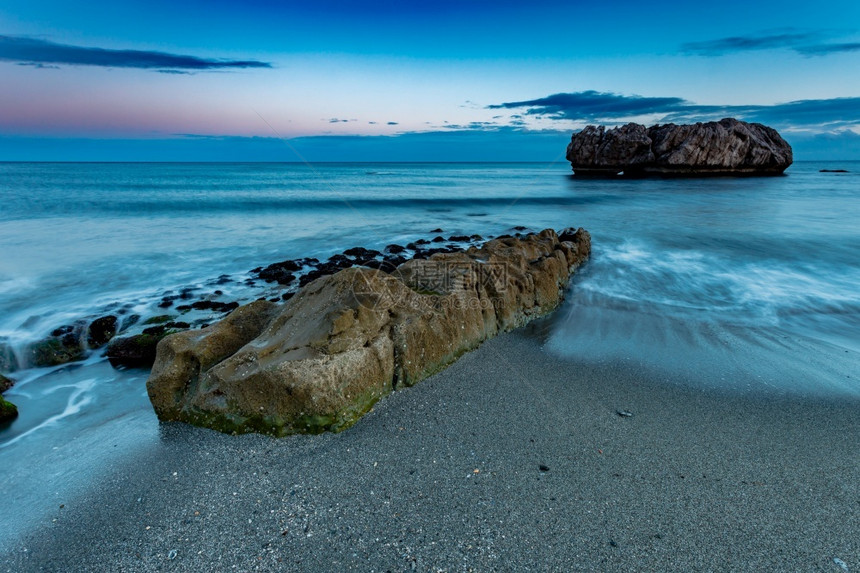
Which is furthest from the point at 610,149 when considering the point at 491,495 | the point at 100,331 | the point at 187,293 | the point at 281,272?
the point at 491,495

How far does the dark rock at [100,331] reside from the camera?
598cm

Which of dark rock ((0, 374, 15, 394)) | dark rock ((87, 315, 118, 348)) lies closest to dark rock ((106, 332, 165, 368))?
dark rock ((87, 315, 118, 348))

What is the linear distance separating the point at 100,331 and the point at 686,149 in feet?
155

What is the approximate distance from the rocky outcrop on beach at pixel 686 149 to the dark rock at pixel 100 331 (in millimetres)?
45500

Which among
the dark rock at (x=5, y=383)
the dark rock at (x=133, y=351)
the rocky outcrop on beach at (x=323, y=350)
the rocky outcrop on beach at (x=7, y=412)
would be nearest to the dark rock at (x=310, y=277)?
the dark rock at (x=133, y=351)

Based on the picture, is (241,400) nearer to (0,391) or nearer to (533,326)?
(0,391)

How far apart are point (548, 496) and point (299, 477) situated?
168cm

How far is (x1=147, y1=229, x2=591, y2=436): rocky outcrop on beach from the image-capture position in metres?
3.54

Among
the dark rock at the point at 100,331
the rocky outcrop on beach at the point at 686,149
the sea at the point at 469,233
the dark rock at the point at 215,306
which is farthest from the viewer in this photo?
the rocky outcrop on beach at the point at 686,149

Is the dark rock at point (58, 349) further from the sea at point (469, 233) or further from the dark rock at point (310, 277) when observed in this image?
the dark rock at point (310, 277)

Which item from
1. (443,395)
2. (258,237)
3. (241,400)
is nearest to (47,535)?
(241,400)

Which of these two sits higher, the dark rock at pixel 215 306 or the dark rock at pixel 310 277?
the dark rock at pixel 310 277

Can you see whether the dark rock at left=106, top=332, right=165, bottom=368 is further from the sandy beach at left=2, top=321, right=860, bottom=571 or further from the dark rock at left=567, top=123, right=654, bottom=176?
the dark rock at left=567, top=123, right=654, bottom=176

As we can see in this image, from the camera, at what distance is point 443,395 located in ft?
13.6
